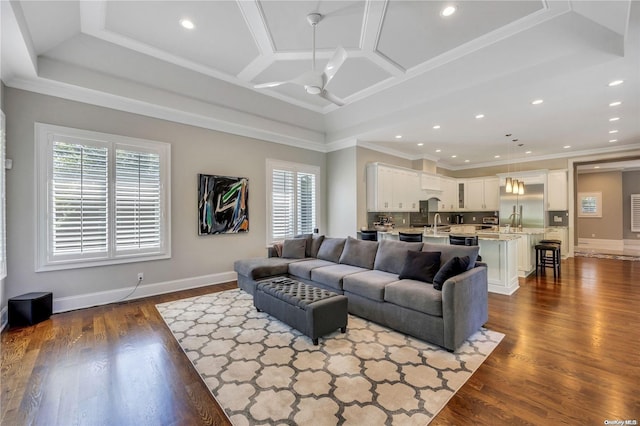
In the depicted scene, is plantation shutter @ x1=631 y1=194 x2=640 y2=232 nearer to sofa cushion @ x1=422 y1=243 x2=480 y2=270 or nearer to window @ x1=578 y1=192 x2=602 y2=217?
window @ x1=578 y1=192 x2=602 y2=217

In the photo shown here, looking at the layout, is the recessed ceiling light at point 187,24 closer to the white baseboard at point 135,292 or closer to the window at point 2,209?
the window at point 2,209

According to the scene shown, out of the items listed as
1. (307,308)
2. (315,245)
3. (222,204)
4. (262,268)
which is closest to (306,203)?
(315,245)

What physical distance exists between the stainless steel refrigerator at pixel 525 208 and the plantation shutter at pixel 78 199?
976 cm

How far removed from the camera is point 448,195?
9.56 metres

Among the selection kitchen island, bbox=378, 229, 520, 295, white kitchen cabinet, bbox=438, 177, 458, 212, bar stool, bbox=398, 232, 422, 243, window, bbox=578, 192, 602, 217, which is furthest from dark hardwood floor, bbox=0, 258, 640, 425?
window, bbox=578, 192, 602, 217

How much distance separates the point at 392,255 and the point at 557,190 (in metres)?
7.42

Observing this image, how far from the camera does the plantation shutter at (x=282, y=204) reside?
632 centimetres

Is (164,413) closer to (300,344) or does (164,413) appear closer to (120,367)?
(120,367)

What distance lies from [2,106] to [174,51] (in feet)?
7.38

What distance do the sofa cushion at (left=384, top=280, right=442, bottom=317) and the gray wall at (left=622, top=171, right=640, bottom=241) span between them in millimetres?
12085

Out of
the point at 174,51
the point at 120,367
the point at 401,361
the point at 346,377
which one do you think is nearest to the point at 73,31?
the point at 174,51

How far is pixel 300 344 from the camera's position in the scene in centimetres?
296

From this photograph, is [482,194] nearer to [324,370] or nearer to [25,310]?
[324,370]

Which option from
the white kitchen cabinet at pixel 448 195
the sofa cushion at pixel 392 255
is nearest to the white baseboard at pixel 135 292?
the sofa cushion at pixel 392 255
